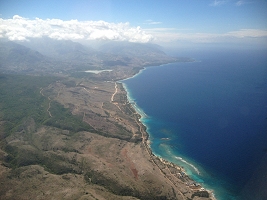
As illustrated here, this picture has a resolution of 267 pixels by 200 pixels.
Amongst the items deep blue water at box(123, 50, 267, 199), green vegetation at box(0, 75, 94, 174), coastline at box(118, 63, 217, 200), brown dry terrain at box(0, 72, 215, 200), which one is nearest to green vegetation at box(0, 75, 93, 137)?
green vegetation at box(0, 75, 94, 174)

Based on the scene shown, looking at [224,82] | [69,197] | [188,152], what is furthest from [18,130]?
[224,82]

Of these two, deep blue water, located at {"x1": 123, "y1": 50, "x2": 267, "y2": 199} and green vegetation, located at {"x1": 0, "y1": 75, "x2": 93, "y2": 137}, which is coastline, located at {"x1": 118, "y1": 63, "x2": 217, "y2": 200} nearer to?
deep blue water, located at {"x1": 123, "y1": 50, "x2": 267, "y2": 199}

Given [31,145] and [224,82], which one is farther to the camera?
[224,82]

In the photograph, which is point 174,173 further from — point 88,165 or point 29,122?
point 29,122

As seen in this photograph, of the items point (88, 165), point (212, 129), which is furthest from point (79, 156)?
point (212, 129)

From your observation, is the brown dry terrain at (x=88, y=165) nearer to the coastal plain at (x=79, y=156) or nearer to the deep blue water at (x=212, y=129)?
the coastal plain at (x=79, y=156)

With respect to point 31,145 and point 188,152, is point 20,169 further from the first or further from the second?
point 188,152
